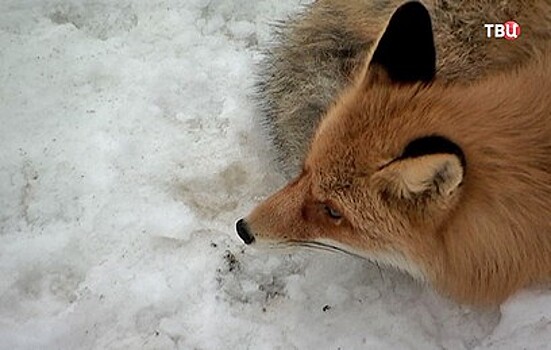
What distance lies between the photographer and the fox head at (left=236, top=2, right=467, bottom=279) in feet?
6.61

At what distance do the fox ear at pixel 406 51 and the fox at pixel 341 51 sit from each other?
16 cm

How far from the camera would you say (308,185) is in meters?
2.22

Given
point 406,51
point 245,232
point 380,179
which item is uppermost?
point 406,51

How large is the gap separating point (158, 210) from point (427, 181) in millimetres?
1263

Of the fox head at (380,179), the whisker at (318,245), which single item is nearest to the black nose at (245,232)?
the fox head at (380,179)

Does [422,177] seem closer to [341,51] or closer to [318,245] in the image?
[318,245]

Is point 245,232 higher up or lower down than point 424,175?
lower down

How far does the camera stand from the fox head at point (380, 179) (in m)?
2.02

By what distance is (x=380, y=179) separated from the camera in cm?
203

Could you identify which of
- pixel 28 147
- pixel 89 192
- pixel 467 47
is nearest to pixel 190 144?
pixel 89 192

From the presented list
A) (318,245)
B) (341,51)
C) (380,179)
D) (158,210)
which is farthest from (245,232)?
(341,51)

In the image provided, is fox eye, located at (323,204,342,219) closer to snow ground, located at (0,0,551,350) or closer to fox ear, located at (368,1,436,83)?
fox ear, located at (368,1,436,83)

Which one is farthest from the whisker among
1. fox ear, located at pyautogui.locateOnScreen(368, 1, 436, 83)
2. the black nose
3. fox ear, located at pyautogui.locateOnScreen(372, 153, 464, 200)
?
fox ear, located at pyautogui.locateOnScreen(368, 1, 436, 83)

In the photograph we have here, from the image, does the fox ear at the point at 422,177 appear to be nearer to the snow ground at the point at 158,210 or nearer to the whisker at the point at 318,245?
the whisker at the point at 318,245
